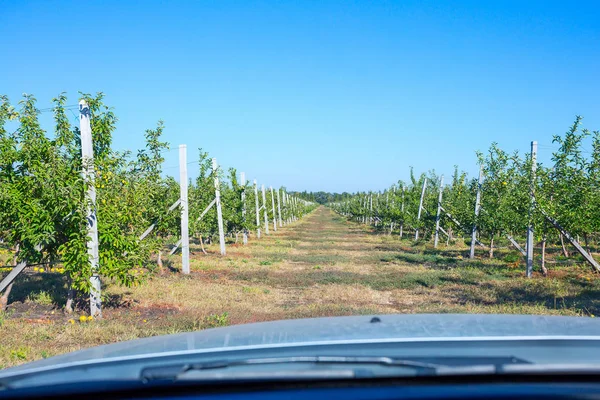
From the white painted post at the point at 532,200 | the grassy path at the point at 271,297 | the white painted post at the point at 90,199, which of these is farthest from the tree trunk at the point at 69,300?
the white painted post at the point at 532,200

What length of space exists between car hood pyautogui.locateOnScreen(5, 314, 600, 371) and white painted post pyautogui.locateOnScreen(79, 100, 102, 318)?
6470 millimetres

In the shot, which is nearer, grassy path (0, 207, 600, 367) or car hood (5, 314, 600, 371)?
car hood (5, 314, 600, 371)

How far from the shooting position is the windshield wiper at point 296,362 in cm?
161

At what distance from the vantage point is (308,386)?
161cm

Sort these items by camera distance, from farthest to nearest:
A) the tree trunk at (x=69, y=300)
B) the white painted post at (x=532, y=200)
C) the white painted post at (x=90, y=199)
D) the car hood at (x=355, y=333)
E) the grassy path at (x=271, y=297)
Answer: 1. the white painted post at (x=532, y=200)
2. the tree trunk at (x=69, y=300)
3. the white painted post at (x=90, y=199)
4. the grassy path at (x=271, y=297)
5. the car hood at (x=355, y=333)

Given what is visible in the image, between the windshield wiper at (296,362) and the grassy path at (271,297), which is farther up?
the windshield wiper at (296,362)

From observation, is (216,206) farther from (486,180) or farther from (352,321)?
(352,321)

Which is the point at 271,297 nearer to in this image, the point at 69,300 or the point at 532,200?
the point at 69,300

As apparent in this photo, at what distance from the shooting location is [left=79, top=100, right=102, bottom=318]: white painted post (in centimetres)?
860

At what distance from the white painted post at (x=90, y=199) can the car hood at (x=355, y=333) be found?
21.2 ft

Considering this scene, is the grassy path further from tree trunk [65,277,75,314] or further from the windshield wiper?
the windshield wiper

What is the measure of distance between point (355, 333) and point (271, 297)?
9241 millimetres

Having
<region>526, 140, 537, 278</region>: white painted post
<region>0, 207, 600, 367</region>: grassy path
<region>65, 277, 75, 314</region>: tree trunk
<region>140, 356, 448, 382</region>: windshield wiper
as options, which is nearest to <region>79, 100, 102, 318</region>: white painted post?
<region>0, 207, 600, 367</region>: grassy path

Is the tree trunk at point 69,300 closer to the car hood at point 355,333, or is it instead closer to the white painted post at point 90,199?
the white painted post at point 90,199
